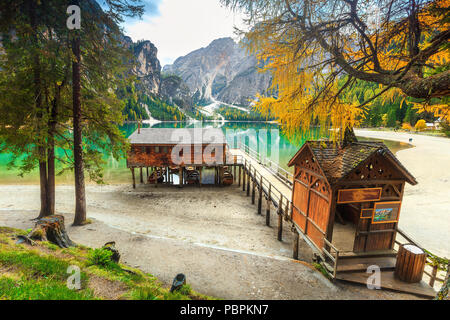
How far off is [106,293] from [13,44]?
10518 millimetres

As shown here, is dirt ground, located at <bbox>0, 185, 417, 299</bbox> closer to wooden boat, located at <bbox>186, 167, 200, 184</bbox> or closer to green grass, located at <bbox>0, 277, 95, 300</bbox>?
wooden boat, located at <bbox>186, 167, 200, 184</bbox>

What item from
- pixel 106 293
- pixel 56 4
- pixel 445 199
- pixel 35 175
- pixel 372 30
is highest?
pixel 56 4

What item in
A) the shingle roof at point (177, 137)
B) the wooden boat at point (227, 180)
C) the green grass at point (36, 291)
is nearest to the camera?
the green grass at point (36, 291)

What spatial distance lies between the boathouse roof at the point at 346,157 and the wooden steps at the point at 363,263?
3004 millimetres

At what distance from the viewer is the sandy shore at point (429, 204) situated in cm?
1136

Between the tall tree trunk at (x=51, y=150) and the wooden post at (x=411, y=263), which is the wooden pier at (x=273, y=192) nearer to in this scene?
the wooden post at (x=411, y=263)

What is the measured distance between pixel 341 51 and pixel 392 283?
738 cm

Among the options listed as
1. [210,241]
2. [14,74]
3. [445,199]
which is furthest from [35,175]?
[445,199]

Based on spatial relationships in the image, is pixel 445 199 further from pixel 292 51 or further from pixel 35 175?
pixel 35 175

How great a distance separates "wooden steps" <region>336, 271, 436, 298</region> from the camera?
6373 millimetres

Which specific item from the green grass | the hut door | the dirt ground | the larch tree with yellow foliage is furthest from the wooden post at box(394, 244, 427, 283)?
the green grass

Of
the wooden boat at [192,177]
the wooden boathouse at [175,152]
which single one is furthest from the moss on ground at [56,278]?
the wooden boat at [192,177]

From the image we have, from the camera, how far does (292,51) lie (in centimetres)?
463

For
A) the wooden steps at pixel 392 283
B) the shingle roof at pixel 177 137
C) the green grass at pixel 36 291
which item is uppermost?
the shingle roof at pixel 177 137
